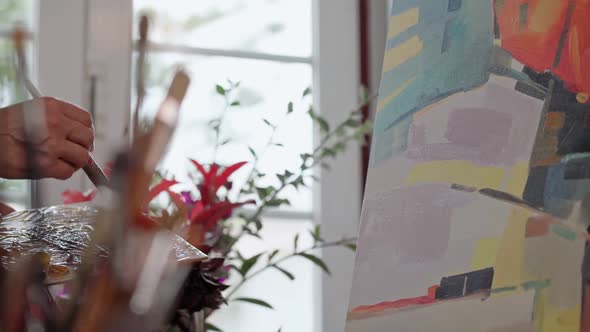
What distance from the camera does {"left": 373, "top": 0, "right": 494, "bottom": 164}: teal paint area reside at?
102 cm

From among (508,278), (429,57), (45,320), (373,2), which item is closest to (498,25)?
(429,57)

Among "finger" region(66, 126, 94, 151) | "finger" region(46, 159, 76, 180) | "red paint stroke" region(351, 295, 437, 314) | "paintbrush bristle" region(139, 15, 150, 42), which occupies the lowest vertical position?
"red paint stroke" region(351, 295, 437, 314)

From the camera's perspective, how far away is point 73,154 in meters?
0.56

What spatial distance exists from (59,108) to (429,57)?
1.91 ft

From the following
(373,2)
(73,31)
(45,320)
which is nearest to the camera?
(45,320)

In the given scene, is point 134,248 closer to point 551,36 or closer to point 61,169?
point 61,169

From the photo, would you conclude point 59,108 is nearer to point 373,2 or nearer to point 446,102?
point 446,102

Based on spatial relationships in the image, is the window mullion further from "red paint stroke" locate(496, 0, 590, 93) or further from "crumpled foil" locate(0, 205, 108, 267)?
"crumpled foil" locate(0, 205, 108, 267)

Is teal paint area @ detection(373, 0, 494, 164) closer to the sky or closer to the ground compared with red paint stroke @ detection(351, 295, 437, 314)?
closer to the sky

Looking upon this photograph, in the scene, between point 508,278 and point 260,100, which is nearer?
point 508,278

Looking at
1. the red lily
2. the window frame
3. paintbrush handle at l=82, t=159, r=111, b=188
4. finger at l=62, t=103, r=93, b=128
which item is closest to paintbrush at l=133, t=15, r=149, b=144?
paintbrush handle at l=82, t=159, r=111, b=188

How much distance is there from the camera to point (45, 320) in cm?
29

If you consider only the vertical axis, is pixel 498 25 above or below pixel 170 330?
above

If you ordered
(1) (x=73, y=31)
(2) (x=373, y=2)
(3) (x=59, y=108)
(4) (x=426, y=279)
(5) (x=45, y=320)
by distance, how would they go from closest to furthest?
(5) (x=45, y=320) → (3) (x=59, y=108) → (4) (x=426, y=279) → (1) (x=73, y=31) → (2) (x=373, y=2)
